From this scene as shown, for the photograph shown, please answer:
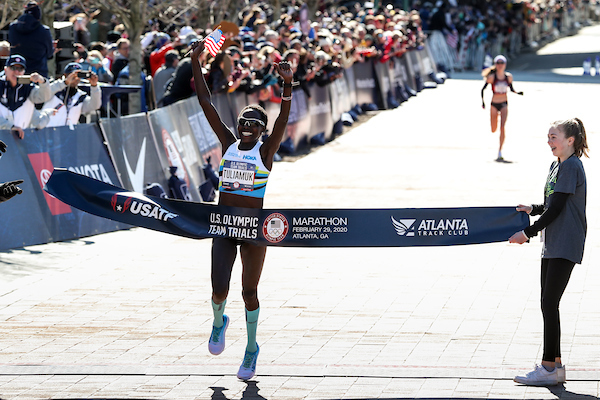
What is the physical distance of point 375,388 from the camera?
22.3 ft

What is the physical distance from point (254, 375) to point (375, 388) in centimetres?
89

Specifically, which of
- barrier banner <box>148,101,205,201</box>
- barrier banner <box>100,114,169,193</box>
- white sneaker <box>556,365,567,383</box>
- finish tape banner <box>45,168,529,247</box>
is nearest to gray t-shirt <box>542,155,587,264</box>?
finish tape banner <box>45,168,529,247</box>

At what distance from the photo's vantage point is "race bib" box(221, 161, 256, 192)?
23.2 feet

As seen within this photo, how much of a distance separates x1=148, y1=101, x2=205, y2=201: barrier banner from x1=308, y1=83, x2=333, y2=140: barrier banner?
6.28 metres

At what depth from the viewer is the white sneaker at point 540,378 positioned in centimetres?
677

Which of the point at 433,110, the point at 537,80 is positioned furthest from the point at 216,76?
the point at 537,80

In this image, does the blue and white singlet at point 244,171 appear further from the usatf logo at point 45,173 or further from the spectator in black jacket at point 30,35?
the spectator in black jacket at point 30,35

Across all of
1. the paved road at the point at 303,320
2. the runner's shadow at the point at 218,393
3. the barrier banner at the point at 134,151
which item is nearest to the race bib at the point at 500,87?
the paved road at the point at 303,320

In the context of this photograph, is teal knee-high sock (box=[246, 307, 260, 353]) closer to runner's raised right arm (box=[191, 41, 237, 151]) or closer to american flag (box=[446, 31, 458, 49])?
runner's raised right arm (box=[191, 41, 237, 151])

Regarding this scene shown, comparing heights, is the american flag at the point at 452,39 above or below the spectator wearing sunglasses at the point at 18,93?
below

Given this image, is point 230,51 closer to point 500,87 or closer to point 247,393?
point 500,87

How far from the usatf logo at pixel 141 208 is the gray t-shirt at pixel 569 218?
274cm

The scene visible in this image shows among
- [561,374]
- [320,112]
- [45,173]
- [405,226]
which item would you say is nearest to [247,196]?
[405,226]

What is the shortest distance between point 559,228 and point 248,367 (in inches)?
94.5
